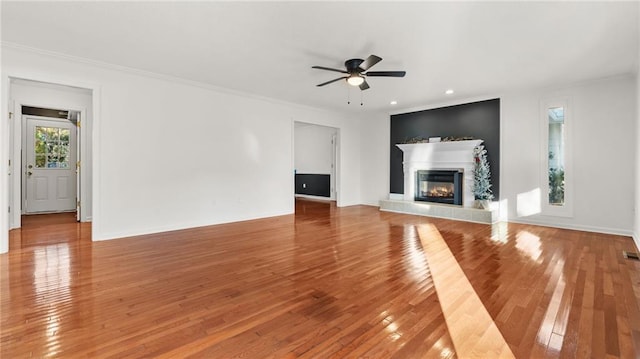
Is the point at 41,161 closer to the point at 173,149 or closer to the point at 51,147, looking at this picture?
the point at 51,147

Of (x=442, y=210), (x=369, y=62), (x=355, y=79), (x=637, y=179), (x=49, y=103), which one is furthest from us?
(x=442, y=210)

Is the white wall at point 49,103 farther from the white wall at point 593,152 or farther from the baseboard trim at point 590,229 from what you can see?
the baseboard trim at point 590,229

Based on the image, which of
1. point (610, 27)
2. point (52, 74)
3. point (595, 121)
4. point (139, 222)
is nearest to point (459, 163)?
point (595, 121)


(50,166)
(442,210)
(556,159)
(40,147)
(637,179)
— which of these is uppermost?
(40,147)

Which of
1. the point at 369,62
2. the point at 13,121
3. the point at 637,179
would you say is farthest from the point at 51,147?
the point at 637,179

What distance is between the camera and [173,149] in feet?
A: 16.4

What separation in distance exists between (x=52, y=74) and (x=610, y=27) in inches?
269

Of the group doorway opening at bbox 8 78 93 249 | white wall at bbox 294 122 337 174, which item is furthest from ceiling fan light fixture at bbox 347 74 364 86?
white wall at bbox 294 122 337 174

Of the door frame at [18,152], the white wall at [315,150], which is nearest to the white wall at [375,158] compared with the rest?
the white wall at [315,150]

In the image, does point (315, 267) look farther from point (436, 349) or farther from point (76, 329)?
point (76, 329)

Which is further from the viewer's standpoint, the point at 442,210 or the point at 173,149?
the point at 442,210

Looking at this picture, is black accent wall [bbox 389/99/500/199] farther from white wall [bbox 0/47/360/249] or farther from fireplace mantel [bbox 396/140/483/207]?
white wall [bbox 0/47/360/249]

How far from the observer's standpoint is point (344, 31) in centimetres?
318

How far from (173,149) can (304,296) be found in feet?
12.7
